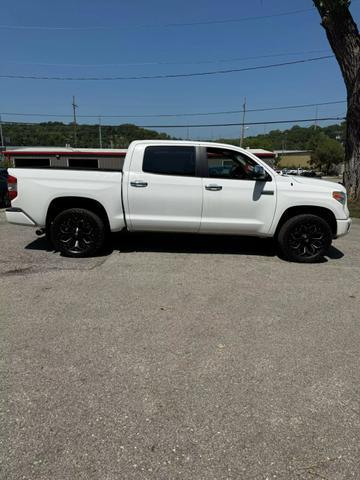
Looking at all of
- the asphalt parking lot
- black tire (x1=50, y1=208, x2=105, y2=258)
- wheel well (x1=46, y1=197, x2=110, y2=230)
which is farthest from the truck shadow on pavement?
the asphalt parking lot

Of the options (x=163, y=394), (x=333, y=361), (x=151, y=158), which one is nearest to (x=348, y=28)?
(x=151, y=158)

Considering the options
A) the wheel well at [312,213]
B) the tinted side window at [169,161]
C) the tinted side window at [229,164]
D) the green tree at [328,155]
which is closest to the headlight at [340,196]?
the wheel well at [312,213]

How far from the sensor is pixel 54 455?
6.81ft

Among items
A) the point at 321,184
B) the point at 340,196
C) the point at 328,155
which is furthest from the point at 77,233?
the point at 328,155

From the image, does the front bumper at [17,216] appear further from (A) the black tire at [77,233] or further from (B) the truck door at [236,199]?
(B) the truck door at [236,199]

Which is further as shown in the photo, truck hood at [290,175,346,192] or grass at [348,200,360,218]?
grass at [348,200,360,218]

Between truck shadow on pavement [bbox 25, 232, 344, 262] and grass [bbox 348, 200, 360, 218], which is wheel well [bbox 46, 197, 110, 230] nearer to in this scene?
truck shadow on pavement [bbox 25, 232, 344, 262]

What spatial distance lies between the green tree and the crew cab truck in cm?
8520

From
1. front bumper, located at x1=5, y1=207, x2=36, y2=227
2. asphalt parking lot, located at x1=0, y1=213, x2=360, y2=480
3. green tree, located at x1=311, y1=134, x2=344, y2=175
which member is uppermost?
green tree, located at x1=311, y1=134, x2=344, y2=175

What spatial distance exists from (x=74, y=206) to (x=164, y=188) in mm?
1537

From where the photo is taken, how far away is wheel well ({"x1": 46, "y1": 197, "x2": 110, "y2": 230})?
5.84 m

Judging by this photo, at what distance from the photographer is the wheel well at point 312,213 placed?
5914mm

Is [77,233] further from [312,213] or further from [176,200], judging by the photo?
[312,213]

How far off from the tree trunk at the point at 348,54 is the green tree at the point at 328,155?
75685mm
